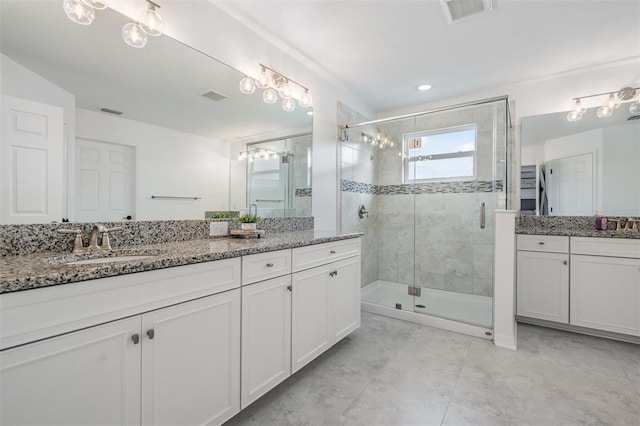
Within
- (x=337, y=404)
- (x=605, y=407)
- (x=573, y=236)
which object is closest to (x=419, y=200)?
(x=573, y=236)

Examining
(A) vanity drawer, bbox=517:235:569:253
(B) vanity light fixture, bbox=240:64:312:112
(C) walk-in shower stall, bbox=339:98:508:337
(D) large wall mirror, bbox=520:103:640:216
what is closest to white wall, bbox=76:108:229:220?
(B) vanity light fixture, bbox=240:64:312:112

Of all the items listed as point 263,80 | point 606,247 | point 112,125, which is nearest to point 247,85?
point 263,80

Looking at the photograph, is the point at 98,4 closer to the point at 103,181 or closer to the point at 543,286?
the point at 103,181

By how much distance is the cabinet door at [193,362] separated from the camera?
1060 mm

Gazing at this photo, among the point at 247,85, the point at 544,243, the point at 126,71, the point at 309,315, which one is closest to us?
the point at 126,71

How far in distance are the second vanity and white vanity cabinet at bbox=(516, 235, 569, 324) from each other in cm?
218

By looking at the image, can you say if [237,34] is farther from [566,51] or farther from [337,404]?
[566,51]

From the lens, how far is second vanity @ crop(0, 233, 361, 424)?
2.65 feet

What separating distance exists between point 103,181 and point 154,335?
0.85m

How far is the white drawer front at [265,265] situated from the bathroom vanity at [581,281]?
2.33 meters

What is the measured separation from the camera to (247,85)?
213cm

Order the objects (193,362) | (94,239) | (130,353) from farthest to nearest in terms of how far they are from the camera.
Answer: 1. (94,239)
2. (193,362)
3. (130,353)

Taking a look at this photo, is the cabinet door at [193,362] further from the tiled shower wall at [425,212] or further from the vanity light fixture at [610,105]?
the vanity light fixture at [610,105]

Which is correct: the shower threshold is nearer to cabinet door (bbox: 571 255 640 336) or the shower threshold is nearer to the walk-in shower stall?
the walk-in shower stall
